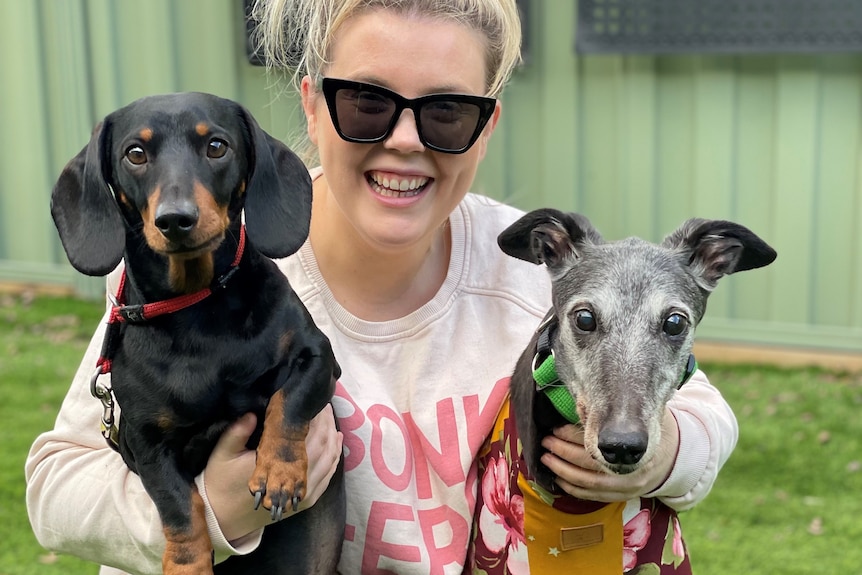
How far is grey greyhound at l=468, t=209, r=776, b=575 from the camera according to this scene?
71.1 inches

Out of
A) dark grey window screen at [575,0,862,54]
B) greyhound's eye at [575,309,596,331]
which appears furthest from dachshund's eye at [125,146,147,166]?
dark grey window screen at [575,0,862,54]

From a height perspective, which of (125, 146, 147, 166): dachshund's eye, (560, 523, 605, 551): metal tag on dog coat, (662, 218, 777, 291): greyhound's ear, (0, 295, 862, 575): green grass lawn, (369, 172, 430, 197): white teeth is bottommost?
(0, 295, 862, 575): green grass lawn

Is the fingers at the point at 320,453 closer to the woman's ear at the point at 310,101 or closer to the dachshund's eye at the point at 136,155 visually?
the dachshund's eye at the point at 136,155

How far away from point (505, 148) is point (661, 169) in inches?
33.7

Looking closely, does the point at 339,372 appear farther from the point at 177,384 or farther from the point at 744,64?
the point at 744,64

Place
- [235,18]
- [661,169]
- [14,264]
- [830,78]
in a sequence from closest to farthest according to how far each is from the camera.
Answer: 1. [830,78]
2. [661,169]
3. [235,18]
4. [14,264]

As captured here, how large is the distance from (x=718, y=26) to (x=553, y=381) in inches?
127

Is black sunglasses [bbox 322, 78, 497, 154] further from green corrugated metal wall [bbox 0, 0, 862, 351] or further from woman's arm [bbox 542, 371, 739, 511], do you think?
green corrugated metal wall [bbox 0, 0, 862, 351]

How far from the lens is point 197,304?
1.81 meters

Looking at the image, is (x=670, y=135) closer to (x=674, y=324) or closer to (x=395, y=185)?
(x=395, y=185)

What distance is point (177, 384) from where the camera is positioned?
70.0 inches

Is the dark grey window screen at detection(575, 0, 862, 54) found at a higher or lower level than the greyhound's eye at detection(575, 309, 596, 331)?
higher

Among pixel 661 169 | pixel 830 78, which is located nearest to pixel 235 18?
pixel 661 169

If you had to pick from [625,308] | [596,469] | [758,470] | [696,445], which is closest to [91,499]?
[596,469]
